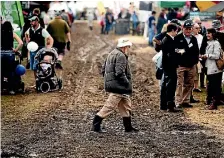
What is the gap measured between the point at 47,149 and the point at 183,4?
19259mm

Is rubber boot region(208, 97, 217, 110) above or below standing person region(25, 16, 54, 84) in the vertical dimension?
below

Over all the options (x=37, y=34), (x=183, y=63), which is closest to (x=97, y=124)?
(x=183, y=63)

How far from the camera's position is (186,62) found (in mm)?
11789

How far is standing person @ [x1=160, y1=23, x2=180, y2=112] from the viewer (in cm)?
1140

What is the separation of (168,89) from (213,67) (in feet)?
3.55

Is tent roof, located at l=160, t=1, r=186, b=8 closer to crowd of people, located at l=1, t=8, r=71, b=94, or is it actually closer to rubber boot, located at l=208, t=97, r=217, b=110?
crowd of people, located at l=1, t=8, r=71, b=94

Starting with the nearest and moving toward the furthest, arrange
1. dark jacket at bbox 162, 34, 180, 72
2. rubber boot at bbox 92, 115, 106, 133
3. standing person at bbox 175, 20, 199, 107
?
1. rubber boot at bbox 92, 115, 106, 133
2. dark jacket at bbox 162, 34, 180, 72
3. standing person at bbox 175, 20, 199, 107

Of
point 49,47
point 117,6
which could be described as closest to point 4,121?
point 49,47

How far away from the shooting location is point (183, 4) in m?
26.8

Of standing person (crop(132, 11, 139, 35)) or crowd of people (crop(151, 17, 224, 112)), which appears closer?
crowd of people (crop(151, 17, 224, 112))

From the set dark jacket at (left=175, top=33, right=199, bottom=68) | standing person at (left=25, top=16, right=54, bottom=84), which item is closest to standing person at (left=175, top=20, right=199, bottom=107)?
dark jacket at (left=175, top=33, right=199, bottom=68)

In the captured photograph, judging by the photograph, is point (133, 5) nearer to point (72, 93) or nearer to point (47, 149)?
point (72, 93)

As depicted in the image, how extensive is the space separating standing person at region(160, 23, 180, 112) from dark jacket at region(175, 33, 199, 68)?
144 millimetres

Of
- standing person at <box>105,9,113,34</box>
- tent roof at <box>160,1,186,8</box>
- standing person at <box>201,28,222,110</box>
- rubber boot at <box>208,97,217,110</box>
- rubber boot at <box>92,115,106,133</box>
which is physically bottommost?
standing person at <box>105,9,113,34</box>
